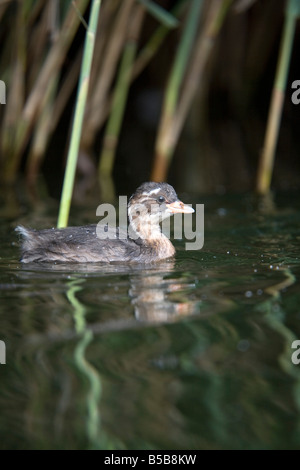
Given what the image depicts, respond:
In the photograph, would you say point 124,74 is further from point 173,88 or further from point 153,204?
point 153,204

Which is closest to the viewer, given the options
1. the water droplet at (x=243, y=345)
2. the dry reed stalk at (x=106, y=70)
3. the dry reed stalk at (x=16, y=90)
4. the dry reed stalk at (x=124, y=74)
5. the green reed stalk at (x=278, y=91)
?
the water droplet at (x=243, y=345)

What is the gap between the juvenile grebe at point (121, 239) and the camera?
257 inches

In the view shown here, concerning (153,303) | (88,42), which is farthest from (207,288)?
(88,42)

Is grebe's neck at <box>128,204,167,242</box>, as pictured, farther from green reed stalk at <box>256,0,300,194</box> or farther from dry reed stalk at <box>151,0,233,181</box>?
dry reed stalk at <box>151,0,233,181</box>

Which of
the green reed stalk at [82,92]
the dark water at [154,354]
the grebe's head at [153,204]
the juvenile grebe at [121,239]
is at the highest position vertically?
the green reed stalk at [82,92]

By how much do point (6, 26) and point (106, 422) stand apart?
8.19 meters

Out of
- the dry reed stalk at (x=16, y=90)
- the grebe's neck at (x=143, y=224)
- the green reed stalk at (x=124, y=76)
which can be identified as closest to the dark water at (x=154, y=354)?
the grebe's neck at (x=143, y=224)

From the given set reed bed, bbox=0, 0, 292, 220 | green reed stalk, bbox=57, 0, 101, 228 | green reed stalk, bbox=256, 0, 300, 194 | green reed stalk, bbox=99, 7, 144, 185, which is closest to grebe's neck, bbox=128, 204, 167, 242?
green reed stalk, bbox=57, 0, 101, 228

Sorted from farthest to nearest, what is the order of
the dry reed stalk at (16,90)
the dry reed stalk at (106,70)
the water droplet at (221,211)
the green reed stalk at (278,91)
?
the dry reed stalk at (106,70) < the dry reed stalk at (16,90) < the water droplet at (221,211) < the green reed stalk at (278,91)

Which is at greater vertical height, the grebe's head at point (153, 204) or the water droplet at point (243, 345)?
the grebe's head at point (153, 204)

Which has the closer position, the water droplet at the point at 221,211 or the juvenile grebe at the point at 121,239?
the juvenile grebe at the point at 121,239

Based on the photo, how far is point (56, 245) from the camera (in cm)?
654

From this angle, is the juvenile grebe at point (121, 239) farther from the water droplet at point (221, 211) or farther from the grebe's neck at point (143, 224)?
the water droplet at point (221, 211)
